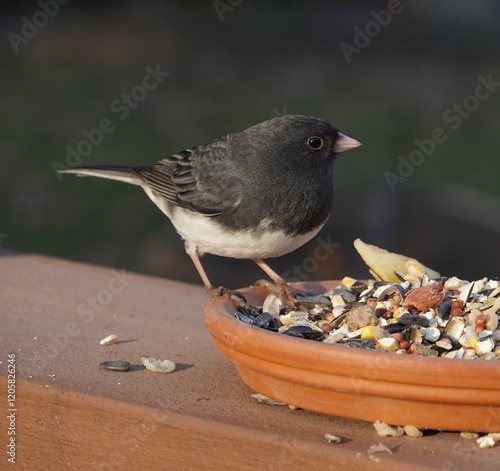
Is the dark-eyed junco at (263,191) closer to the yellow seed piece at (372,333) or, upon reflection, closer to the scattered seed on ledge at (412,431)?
the yellow seed piece at (372,333)

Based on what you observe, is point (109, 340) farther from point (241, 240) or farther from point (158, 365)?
point (241, 240)

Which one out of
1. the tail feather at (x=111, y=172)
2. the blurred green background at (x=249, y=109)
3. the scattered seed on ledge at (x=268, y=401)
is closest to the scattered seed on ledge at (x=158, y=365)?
the scattered seed on ledge at (x=268, y=401)

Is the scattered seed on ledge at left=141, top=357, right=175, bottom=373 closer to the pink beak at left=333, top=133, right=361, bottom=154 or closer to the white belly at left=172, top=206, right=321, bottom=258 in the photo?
the white belly at left=172, top=206, right=321, bottom=258

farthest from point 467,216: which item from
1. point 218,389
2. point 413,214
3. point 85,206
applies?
point 218,389

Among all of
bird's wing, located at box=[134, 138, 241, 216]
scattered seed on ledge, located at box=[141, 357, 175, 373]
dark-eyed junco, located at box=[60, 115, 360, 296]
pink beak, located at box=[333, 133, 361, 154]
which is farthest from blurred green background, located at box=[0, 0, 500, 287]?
scattered seed on ledge, located at box=[141, 357, 175, 373]

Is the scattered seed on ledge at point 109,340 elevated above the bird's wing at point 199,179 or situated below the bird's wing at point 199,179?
below
